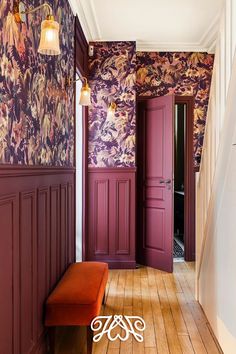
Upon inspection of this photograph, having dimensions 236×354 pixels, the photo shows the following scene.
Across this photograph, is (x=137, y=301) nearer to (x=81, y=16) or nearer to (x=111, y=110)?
(x=111, y=110)

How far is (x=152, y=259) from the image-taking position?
4.59 m

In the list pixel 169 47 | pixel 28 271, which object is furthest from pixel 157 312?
pixel 169 47

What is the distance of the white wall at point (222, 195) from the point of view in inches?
85.0

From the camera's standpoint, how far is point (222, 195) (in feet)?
7.87

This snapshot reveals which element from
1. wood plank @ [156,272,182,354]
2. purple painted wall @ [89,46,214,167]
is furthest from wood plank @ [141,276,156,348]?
purple painted wall @ [89,46,214,167]

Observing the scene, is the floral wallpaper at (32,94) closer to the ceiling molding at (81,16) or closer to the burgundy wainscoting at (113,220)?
the ceiling molding at (81,16)

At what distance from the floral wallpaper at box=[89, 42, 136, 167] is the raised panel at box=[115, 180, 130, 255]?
31 cm

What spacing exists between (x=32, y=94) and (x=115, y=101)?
8.46 feet

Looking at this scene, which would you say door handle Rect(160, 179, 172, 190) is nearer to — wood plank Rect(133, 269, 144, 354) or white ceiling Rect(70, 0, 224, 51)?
wood plank Rect(133, 269, 144, 354)

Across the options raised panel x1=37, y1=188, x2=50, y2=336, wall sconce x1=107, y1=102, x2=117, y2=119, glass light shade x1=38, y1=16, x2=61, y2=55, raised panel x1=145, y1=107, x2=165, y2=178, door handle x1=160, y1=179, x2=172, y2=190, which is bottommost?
raised panel x1=37, y1=188, x2=50, y2=336

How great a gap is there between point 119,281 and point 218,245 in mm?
1772

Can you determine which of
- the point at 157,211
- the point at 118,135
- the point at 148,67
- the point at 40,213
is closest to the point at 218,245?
the point at 40,213

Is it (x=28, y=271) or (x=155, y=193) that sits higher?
(x=155, y=193)

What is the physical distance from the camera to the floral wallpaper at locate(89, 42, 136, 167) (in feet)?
14.9
